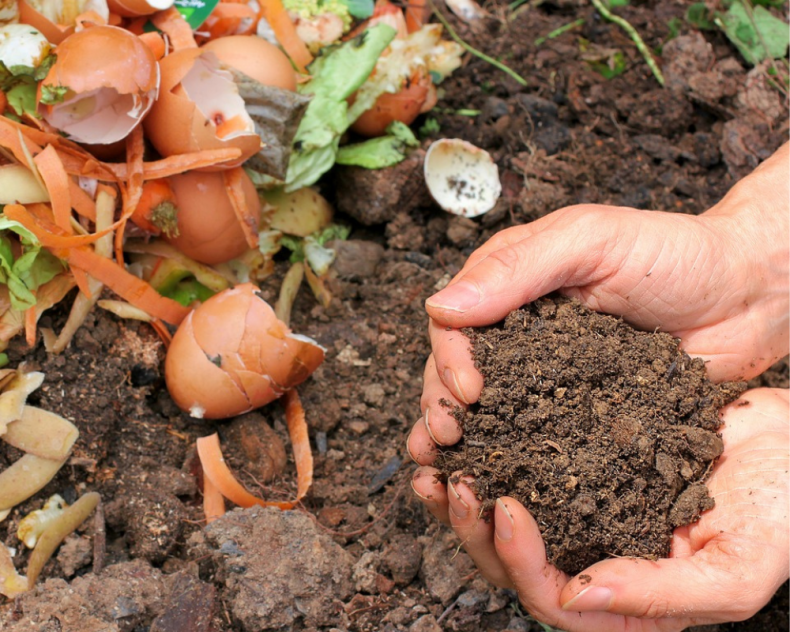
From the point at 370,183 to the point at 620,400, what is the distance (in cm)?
125

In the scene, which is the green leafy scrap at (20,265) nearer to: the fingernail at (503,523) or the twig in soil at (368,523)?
the twig in soil at (368,523)

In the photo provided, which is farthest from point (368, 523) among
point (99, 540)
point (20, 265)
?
point (20, 265)

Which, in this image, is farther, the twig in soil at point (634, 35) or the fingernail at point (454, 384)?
the twig in soil at point (634, 35)

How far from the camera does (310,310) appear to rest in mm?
Answer: 2543

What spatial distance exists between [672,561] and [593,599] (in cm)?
20

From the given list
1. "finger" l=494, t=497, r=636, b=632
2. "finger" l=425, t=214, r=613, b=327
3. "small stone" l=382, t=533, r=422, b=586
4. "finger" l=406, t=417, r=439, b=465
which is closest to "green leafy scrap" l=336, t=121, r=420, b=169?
"finger" l=425, t=214, r=613, b=327

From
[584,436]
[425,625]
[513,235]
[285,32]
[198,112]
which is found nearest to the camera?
[584,436]

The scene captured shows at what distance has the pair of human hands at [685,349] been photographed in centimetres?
156

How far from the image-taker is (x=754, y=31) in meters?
2.99

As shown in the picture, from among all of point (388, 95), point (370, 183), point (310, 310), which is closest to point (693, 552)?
point (310, 310)

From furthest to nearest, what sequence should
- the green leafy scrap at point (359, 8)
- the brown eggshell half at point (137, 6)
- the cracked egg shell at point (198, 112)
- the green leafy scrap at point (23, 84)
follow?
the green leafy scrap at point (359, 8) → the brown eggshell half at point (137, 6) → the cracked egg shell at point (198, 112) → the green leafy scrap at point (23, 84)

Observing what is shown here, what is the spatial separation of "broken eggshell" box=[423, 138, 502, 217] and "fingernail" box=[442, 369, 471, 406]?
1070 millimetres

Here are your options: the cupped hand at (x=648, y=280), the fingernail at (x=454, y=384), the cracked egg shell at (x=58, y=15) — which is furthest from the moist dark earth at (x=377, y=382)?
the cracked egg shell at (x=58, y=15)

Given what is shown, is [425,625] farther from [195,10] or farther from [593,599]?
[195,10]
